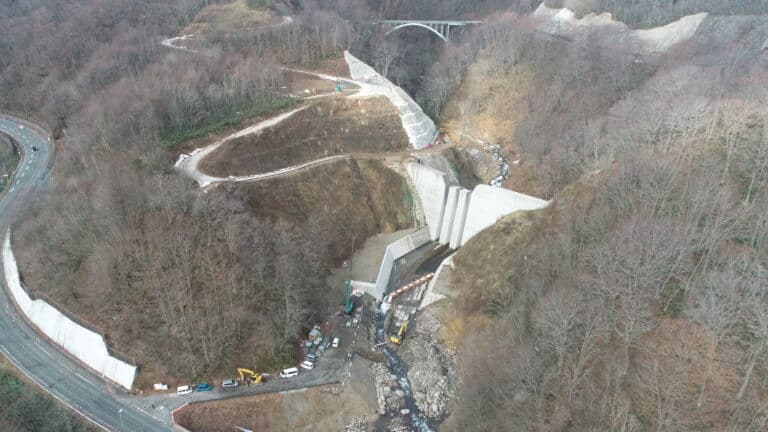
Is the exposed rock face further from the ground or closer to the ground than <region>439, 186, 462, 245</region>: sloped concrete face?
closer to the ground

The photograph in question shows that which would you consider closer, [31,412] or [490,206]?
[31,412]

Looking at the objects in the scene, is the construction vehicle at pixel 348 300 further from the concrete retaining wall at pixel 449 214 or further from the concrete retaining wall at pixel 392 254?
the concrete retaining wall at pixel 449 214

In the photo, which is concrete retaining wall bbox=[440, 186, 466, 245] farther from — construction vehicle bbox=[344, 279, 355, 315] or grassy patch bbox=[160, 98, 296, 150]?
grassy patch bbox=[160, 98, 296, 150]

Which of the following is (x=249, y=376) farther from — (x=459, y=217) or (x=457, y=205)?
(x=457, y=205)

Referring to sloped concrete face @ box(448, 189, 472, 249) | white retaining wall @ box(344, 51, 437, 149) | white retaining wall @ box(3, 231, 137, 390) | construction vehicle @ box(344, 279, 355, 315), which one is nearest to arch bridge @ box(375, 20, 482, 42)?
white retaining wall @ box(344, 51, 437, 149)

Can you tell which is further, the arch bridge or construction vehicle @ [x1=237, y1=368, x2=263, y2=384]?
the arch bridge

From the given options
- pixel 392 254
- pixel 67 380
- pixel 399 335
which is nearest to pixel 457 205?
pixel 392 254

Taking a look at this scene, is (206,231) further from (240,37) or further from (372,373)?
(240,37)
